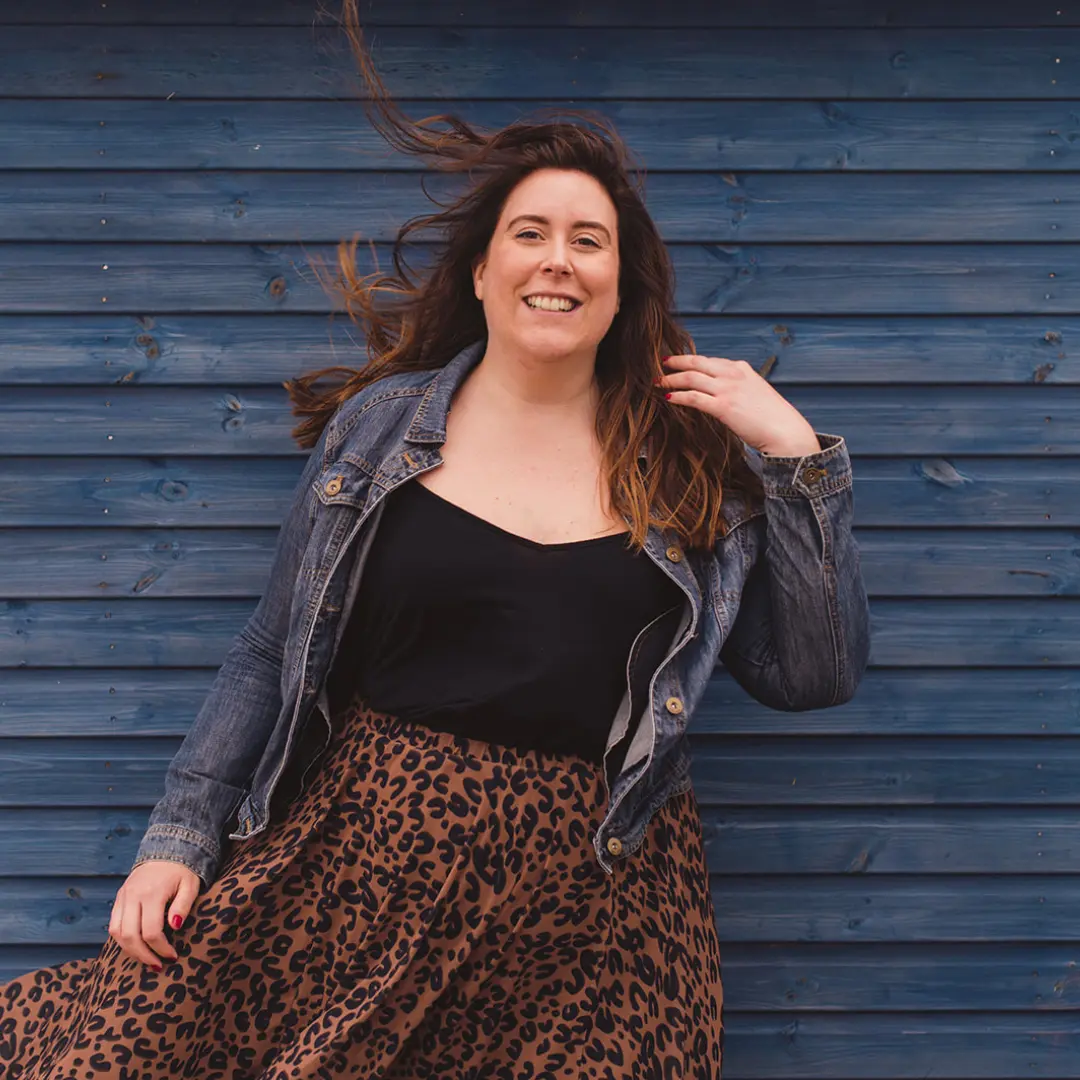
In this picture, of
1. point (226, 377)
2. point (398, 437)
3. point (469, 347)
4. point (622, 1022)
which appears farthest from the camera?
point (226, 377)

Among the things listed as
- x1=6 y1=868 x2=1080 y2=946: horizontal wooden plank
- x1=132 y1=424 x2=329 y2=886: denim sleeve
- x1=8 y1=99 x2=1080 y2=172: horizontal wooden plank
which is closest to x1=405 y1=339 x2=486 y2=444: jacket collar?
x1=132 y1=424 x2=329 y2=886: denim sleeve

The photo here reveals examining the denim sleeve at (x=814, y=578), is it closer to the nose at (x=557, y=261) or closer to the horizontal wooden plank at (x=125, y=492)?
the nose at (x=557, y=261)

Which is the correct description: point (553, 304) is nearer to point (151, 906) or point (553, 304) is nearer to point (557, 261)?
point (557, 261)

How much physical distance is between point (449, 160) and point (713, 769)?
1.51 m

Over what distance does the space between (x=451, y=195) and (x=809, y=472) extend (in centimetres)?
112

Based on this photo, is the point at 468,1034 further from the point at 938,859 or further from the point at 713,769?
the point at 938,859

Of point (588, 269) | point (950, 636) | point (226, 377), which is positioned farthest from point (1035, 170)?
point (226, 377)

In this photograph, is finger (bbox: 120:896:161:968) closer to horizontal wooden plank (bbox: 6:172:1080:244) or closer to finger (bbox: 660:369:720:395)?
finger (bbox: 660:369:720:395)

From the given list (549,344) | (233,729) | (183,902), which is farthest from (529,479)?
(183,902)

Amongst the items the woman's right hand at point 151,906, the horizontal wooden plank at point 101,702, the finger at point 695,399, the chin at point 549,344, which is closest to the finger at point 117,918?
the woman's right hand at point 151,906

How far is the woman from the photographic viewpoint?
186 centimetres

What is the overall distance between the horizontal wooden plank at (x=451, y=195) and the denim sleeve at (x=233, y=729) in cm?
73

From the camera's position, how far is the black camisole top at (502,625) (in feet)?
6.21

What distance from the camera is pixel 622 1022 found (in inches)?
73.6
